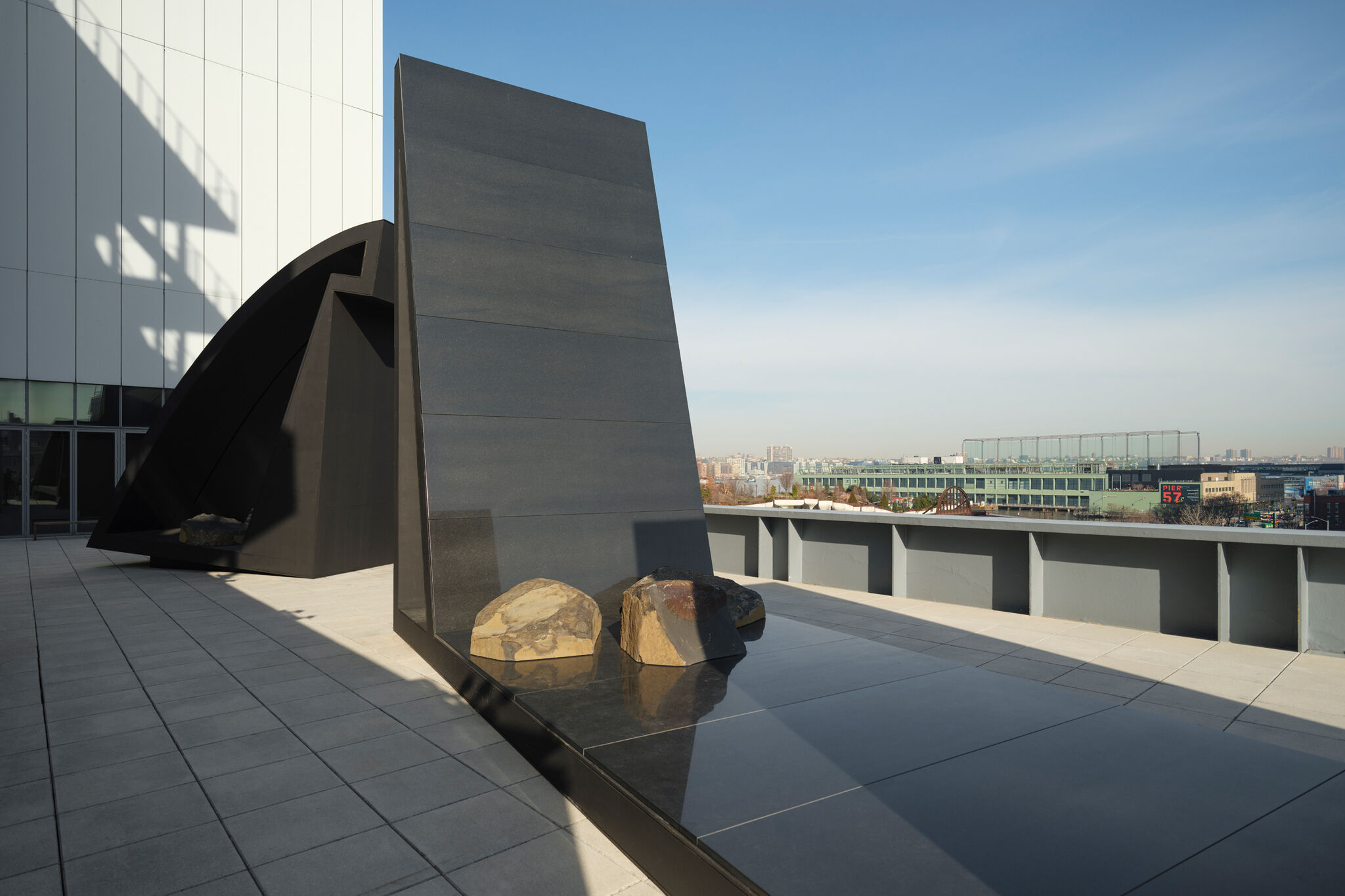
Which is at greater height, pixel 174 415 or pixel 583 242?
pixel 583 242

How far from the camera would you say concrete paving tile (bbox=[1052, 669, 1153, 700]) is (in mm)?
5234

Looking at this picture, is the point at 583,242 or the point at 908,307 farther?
the point at 908,307

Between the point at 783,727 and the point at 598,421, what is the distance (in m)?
4.34

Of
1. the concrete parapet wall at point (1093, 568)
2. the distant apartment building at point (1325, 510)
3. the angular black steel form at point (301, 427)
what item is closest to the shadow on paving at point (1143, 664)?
the concrete parapet wall at point (1093, 568)

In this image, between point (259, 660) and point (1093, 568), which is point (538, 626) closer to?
point (259, 660)

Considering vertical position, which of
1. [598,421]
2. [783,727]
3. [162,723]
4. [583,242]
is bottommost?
[162,723]

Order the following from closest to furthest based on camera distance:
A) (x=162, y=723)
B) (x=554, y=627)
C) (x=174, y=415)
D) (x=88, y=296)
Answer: (x=162, y=723) → (x=554, y=627) → (x=174, y=415) → (x=88, y=296)

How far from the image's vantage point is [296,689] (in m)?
5.50

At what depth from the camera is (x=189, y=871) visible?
2984mm

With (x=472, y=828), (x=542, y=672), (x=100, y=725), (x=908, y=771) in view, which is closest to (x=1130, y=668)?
(x=908, y=771)

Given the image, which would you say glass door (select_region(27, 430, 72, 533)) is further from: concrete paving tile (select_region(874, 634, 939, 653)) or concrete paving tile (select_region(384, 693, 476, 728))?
concrete paving tile (select_region(874, 634, 939, 653))

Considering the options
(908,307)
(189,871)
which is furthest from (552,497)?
(908,307)

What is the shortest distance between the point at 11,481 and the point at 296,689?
60.9ft

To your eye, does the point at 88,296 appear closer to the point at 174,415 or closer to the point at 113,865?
the point at 174,415
